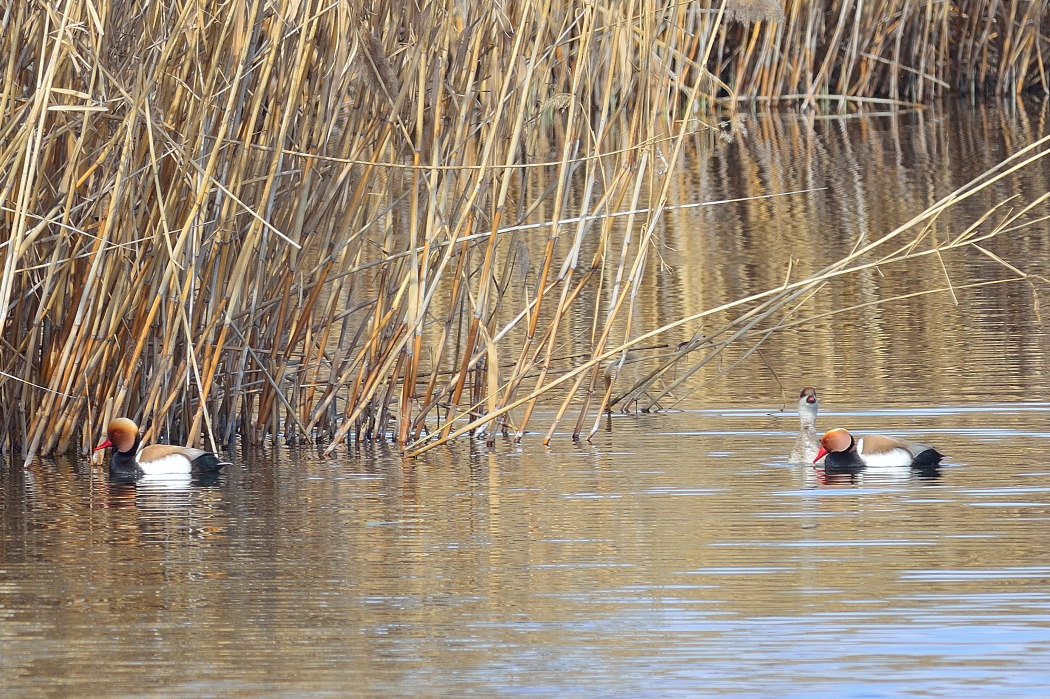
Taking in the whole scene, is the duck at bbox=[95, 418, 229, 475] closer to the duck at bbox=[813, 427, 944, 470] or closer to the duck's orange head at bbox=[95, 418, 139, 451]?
the duck's orange head at bbox=[95, 418, 139, 451]

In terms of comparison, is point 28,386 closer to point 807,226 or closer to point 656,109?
point 656,109

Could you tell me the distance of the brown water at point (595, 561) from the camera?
3.91 m

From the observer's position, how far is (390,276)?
6.57 m

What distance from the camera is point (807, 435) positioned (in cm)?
621

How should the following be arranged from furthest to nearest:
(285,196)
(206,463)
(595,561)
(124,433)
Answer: (285,196)
(124,433)
(206,463)
(595,561)

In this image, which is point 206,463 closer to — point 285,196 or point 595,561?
point 285,196

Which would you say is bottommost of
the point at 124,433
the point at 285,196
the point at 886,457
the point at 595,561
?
the point at 595,561

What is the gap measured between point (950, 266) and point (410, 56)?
219 inches

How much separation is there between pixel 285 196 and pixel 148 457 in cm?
89

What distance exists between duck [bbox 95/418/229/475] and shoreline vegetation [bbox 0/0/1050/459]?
172 millimetres

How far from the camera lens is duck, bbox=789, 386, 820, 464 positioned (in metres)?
6.17

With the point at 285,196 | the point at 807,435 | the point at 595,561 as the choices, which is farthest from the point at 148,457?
the point at 807,435

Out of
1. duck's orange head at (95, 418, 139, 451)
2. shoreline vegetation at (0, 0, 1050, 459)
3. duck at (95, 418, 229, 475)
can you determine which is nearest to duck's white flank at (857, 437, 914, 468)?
shoreline vegetation at (0, 0, 1050, 459)

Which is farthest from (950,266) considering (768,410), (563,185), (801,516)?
(801,516)
